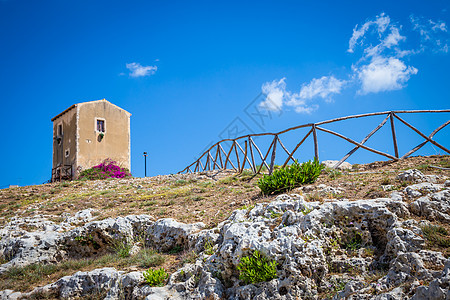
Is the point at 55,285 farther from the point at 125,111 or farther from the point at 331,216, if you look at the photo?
the point at 125,111

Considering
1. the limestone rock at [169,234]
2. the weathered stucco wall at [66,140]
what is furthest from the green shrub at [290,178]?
the weathered stucco wall at [66,140]

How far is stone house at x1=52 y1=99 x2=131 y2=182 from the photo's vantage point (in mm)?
26938

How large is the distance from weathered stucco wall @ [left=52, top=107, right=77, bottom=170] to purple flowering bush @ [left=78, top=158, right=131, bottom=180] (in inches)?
75.2

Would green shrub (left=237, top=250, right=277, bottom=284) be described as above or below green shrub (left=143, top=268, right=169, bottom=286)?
above

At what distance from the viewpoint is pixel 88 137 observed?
27406mm

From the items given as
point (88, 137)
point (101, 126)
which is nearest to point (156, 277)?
point (88, 137)

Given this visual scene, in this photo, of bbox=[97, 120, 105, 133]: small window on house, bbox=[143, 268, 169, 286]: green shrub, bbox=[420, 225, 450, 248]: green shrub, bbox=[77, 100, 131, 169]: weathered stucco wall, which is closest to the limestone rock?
bbox=[143, 268, 169, 286]: green shrub

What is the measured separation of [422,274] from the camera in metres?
3.61

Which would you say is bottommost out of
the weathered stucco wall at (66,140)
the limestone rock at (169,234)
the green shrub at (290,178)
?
the limestone rock at (169,234)

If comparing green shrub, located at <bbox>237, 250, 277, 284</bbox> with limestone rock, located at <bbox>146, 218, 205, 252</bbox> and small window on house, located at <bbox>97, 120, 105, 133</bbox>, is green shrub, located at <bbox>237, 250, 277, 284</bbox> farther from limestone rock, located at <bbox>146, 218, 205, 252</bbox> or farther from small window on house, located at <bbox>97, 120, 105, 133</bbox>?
small window on house, located at <bbox>97, 120, 105, 133</bbox>

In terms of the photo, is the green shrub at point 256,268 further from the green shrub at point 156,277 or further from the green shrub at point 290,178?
the green shrub at point 290,178

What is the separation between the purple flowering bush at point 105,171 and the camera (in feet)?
84.8

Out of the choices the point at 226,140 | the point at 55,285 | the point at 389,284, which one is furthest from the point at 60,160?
the point at 389,284

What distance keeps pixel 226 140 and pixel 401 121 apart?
8114mm
